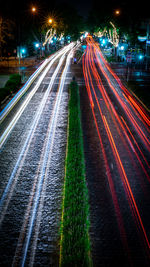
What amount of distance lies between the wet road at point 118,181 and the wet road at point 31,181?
1.20m

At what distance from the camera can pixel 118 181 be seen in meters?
9.90

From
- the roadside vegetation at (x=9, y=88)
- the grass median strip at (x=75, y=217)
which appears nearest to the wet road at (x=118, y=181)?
the grass median strip at (x=75, y=217)

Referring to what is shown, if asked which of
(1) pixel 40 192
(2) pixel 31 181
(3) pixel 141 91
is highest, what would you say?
(3) pixel 141 91

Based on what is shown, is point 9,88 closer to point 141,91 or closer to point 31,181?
point 141,91

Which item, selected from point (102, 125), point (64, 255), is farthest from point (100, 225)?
point (102, 125)

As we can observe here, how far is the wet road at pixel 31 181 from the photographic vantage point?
22.3 feet

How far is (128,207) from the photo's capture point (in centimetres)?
842

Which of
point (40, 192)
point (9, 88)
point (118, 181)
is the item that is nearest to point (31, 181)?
point (40, 192)

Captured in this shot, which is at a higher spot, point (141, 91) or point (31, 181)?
point (141, 91)

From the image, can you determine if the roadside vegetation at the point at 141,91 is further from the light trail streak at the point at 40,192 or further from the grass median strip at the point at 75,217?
the grass median strip at the point at 75,217

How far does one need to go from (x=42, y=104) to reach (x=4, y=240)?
15.1 metres

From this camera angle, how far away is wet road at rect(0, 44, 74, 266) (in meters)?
6.80

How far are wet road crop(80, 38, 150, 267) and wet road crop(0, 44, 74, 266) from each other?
1200mm

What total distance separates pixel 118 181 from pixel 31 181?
10.9ft
